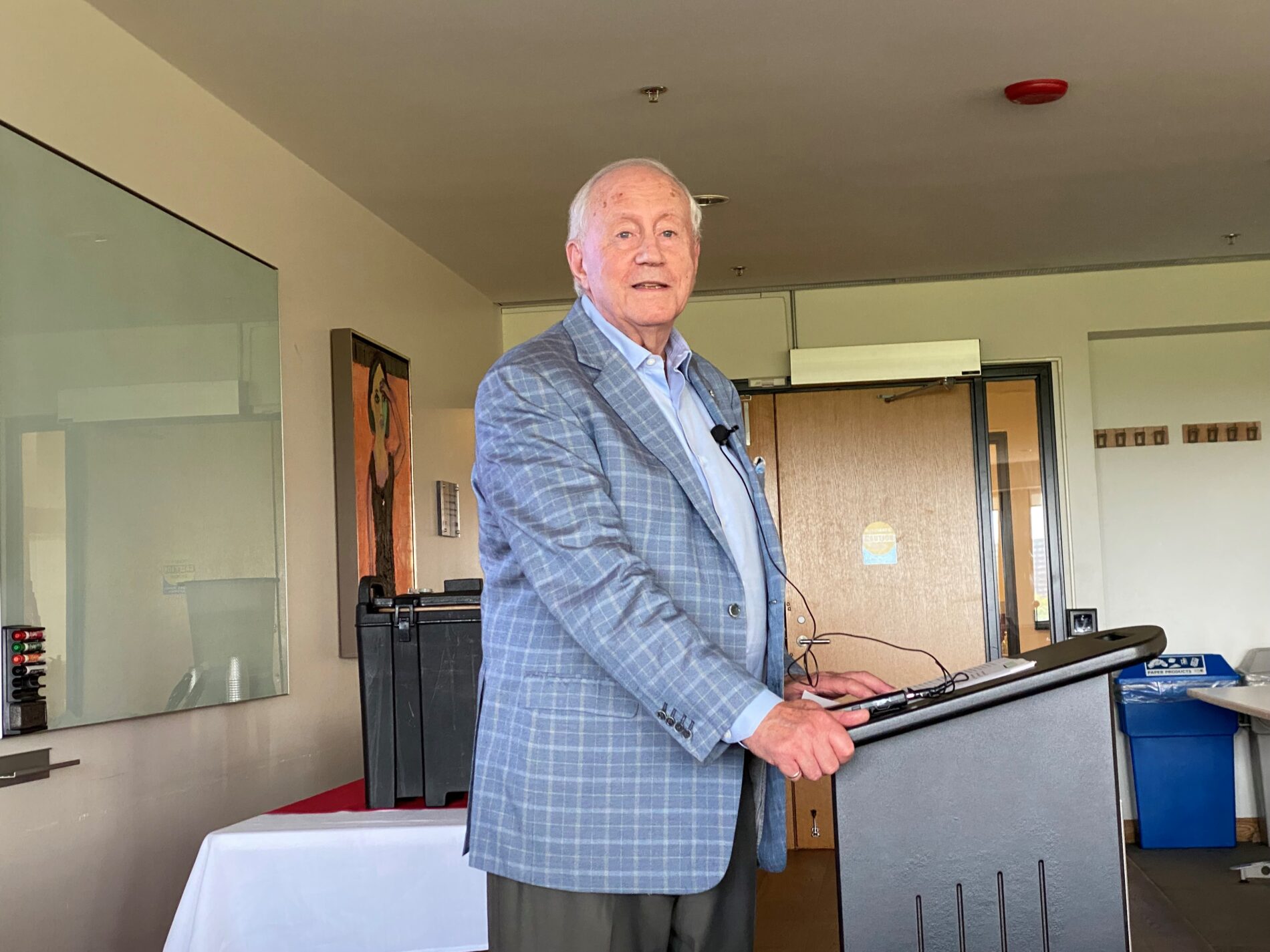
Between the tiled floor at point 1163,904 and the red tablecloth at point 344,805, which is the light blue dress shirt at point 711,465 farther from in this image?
the tiled floor at point 1163,904

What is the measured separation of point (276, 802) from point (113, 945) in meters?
0.79

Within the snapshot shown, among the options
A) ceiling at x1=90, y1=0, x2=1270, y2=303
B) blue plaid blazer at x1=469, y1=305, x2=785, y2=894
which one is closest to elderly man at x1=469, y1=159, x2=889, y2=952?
blue plaid blazer at x1=469, y1=305, x2=785, y2=894

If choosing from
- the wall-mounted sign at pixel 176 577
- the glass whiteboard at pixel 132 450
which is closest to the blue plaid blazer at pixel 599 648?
the glass whiteboard at pixel 132 450

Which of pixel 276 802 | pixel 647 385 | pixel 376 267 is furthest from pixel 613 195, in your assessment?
pixel 376 267

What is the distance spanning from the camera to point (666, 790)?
1452 mm

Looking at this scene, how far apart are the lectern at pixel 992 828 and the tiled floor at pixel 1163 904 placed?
10.6ft

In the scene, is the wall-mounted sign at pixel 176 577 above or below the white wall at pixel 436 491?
below

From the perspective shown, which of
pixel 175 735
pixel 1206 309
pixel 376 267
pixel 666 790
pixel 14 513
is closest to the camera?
pixel 666 790

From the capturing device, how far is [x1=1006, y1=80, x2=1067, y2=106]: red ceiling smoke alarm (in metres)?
3.54

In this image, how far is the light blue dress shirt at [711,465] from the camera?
5.28ft

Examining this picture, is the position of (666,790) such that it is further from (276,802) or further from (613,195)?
(276,802)

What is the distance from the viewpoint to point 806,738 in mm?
1242

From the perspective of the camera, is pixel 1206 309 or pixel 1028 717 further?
pixel 1206 309

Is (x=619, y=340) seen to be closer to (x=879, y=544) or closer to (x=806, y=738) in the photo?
(x=806, y=738)
